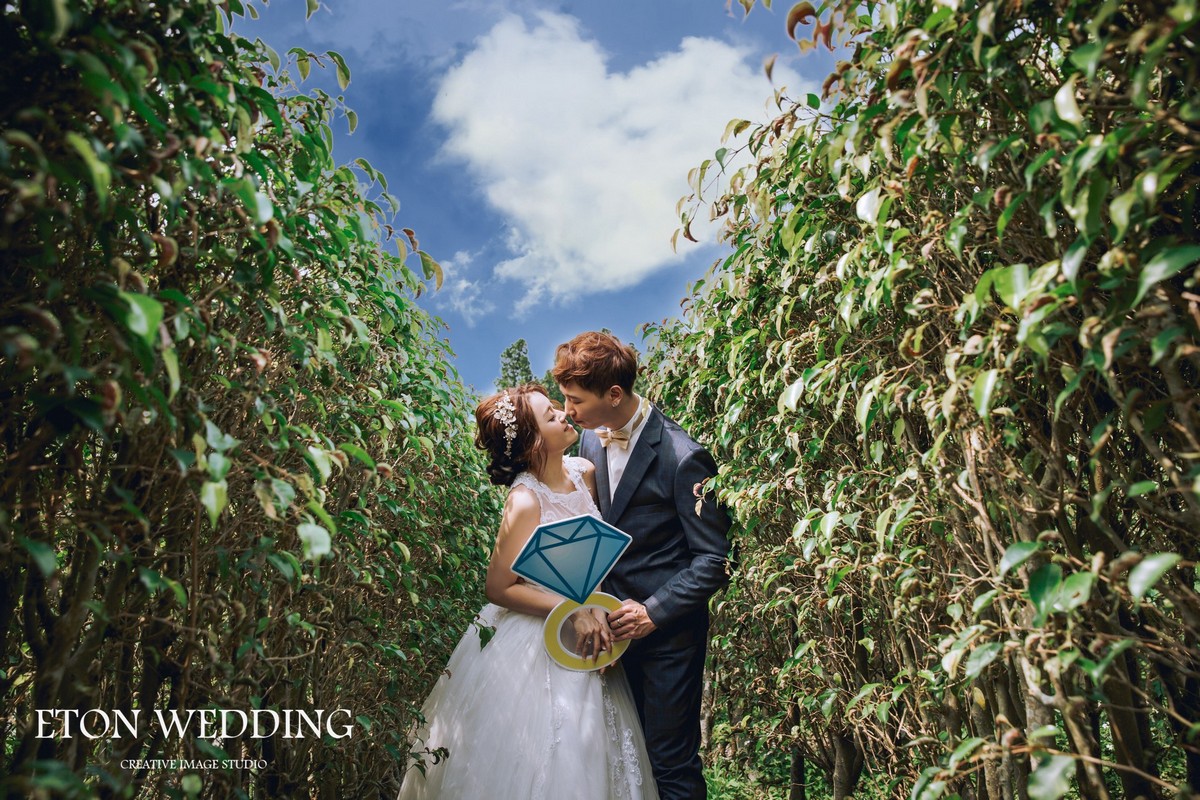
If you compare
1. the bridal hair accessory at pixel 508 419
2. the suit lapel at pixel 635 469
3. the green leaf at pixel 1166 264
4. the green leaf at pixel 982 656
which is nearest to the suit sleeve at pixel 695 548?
the suit lapel at pixel 635 469

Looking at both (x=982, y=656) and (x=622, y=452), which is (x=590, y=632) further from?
(x=982, y=656)

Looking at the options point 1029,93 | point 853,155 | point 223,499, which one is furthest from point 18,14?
point 1029,93

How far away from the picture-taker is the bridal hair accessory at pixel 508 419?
2.64 meters

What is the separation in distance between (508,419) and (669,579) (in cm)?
79

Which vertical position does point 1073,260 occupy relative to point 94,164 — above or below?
below

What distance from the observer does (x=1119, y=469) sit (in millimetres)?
1311

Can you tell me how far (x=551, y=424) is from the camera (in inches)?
104

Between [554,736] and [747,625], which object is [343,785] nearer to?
[554,736]

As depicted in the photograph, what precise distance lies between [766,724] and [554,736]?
169cm

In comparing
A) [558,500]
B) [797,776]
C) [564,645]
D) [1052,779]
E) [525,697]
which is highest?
[558,500]

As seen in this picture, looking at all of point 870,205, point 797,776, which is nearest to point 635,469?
point 870,205

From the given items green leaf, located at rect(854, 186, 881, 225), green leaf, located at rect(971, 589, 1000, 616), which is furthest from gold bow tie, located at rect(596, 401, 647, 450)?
green leaf, located at rect(971, 589, 1000, 616)

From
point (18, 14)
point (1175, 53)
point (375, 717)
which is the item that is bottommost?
point (375, 717)

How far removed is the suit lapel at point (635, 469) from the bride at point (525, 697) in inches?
6.5
